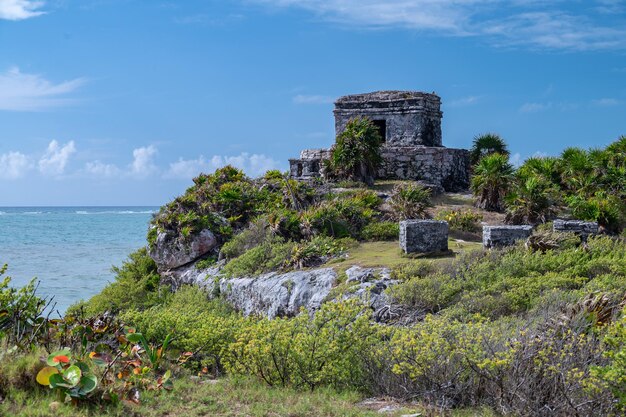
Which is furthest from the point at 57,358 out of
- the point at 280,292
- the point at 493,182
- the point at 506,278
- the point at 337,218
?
the point at 493,182

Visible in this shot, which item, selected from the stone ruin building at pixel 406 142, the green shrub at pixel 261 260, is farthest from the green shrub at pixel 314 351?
the stone ruin building at pixel 406 142

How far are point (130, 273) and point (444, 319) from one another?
54.5ft

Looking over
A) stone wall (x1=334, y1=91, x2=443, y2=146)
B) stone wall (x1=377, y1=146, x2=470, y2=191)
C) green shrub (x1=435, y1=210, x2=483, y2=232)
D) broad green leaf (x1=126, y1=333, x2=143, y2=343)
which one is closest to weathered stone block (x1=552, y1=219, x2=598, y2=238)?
green shrub (x1=435, y1=210, x2=483, y2=232)

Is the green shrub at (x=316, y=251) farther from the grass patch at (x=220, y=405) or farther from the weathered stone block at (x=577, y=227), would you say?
the grass patch at (x=220, y=405)

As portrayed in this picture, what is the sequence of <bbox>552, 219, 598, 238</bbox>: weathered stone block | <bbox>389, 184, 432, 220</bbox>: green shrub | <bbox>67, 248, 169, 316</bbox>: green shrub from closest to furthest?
1. <bbox>552, 219, 598, 238</bbox>: weathered stone block
2. <bbox>67, 248, 169, 316</bbox>: green shrub
3. <bbox>389, 184, 432, 220</bbox>: green shrub

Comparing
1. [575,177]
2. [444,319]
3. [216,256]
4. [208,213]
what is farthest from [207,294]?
[575,177]

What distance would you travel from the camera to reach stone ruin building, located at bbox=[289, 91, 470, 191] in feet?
89.2

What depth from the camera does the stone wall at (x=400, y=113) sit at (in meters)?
28.6

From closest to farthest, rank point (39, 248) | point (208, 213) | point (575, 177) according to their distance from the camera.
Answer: point (208, 213) < point (575, 177) < point (39, 248)

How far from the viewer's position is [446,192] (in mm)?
26891

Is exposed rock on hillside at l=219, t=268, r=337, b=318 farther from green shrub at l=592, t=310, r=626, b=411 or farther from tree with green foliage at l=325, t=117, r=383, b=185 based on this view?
tree with green foliage at l=325, t=117, r=383, b=185

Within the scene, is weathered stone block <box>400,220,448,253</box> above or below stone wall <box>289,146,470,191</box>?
below

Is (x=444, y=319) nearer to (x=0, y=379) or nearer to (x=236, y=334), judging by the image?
(x=236, y=334)

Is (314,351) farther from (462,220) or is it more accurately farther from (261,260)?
(462,220)
